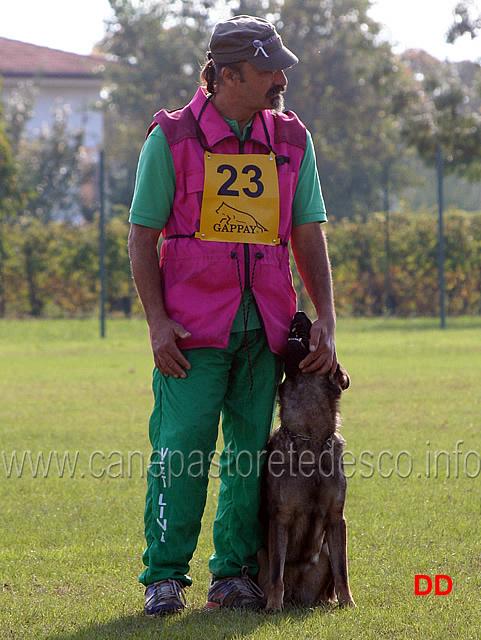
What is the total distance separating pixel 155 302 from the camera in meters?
3.74

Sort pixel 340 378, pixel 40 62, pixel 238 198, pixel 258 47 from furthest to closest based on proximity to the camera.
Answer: pixel 40 62 < pixel 340 378 < pixel 238 198 < pixel 258 47

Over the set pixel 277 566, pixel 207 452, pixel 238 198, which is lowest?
pixel 277 566

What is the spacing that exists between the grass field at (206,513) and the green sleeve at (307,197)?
1.55 m

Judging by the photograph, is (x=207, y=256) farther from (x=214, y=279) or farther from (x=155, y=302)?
(x=155, y=302)

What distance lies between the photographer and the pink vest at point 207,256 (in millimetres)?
3699

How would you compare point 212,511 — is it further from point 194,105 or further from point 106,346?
point 106,346

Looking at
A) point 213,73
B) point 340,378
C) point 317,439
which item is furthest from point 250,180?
point 317,439

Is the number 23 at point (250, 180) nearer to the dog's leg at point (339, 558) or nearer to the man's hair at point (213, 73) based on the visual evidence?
the man's hair at point (213, 73)

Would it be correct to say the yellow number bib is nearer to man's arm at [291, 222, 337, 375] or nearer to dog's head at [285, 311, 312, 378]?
man's arm at [291, 222, 337, 375]

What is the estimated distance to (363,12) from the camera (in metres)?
41.0

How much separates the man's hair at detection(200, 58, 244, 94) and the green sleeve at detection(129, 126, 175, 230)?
11.8 inches

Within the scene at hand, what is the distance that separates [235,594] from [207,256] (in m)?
1.34

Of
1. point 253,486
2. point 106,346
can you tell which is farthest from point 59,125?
point 253,486

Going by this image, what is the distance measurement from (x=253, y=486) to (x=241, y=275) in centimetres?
85
